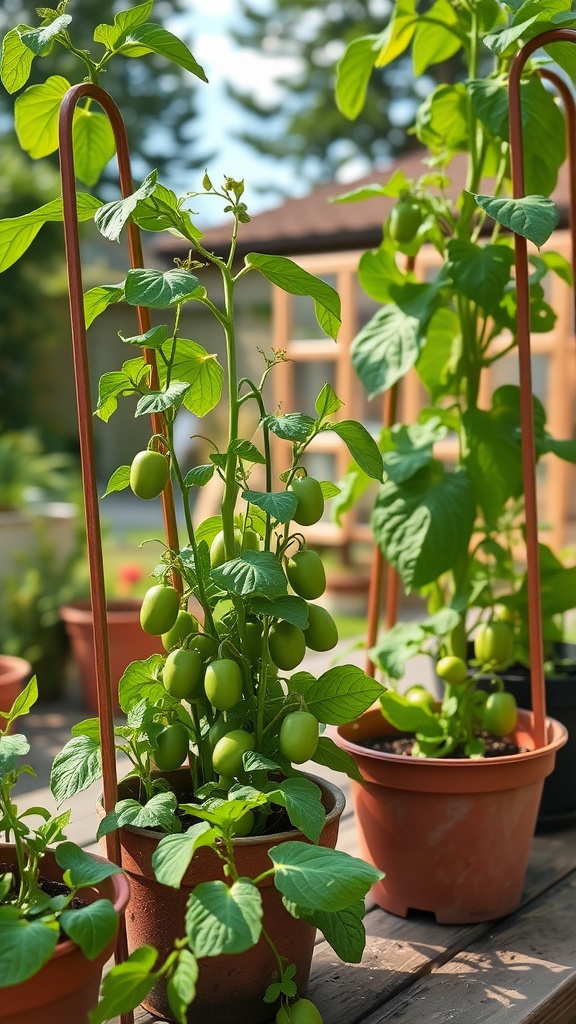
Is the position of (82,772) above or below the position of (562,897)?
above

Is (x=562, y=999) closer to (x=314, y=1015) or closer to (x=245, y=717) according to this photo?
(x=314, y=1015)

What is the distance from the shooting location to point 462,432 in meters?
1.66

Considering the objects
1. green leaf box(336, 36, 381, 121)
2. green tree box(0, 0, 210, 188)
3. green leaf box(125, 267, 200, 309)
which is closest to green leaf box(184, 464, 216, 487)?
green leaf box(125, 267, 200, 309)

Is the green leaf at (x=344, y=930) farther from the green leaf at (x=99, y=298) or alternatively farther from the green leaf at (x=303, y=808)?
the green leaf at (x=99, y=298)

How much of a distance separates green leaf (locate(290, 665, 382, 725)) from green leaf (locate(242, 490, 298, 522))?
0.21m

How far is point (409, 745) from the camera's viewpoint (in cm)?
163

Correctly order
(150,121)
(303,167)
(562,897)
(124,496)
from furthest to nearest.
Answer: (150,121), (303,167), (124,496), (562,897)

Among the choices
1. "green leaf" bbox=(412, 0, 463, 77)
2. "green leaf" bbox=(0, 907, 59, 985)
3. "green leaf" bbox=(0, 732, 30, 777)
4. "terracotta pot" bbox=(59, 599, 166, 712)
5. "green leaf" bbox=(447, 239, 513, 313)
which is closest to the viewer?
"green leaf" bbox=(0, 907, 59, 985)

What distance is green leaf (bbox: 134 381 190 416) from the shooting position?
3.34 ft

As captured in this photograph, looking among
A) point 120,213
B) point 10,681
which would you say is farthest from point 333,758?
point 10,681

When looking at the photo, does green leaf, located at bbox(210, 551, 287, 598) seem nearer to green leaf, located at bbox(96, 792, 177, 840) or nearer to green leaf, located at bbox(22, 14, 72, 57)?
green leaf, located at bbox(96, 792, 177, 840)

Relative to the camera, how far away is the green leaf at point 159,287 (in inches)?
39.3

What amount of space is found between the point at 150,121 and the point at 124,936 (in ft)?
65.9

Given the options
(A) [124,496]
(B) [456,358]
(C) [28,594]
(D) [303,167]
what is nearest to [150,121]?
(D) [303,167]
